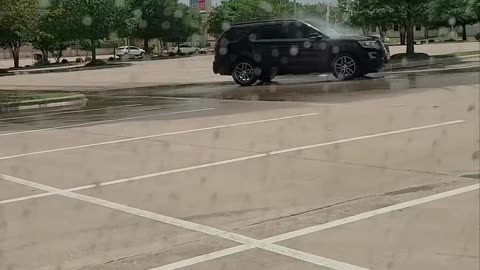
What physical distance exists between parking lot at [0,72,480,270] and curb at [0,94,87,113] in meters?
4.95

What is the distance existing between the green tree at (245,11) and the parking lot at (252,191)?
4054cm

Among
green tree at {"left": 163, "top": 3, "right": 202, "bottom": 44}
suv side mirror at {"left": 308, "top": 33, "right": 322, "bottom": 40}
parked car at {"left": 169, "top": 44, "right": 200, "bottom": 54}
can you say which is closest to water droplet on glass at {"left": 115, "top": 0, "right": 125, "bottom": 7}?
green tree at {"left": 163, "top": 3, "right": 202, "bottom": 44}

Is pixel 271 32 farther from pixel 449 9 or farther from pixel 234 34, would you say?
pixel 449 9

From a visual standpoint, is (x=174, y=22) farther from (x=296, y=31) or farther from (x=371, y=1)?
(x=296, y=31)

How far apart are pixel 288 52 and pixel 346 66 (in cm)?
166

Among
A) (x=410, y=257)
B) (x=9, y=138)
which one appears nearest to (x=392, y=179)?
(x=410, y=257)

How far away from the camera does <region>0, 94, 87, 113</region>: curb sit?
17219 millimetres

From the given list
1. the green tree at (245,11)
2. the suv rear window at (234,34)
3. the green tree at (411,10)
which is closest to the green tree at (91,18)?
the green tree at (245,11)

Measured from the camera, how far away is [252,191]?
6.69 meters

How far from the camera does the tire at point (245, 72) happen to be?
787 inches

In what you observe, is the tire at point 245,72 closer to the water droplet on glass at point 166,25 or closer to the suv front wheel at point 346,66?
the suv front wheel at point 346,66

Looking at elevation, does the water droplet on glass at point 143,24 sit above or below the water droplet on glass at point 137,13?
below

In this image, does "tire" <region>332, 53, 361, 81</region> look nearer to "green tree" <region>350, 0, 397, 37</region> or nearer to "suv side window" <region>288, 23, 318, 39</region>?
"suv side window" <region>288, 23, 318, 39</region>

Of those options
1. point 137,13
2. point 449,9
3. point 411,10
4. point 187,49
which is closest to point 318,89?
point 411,10
